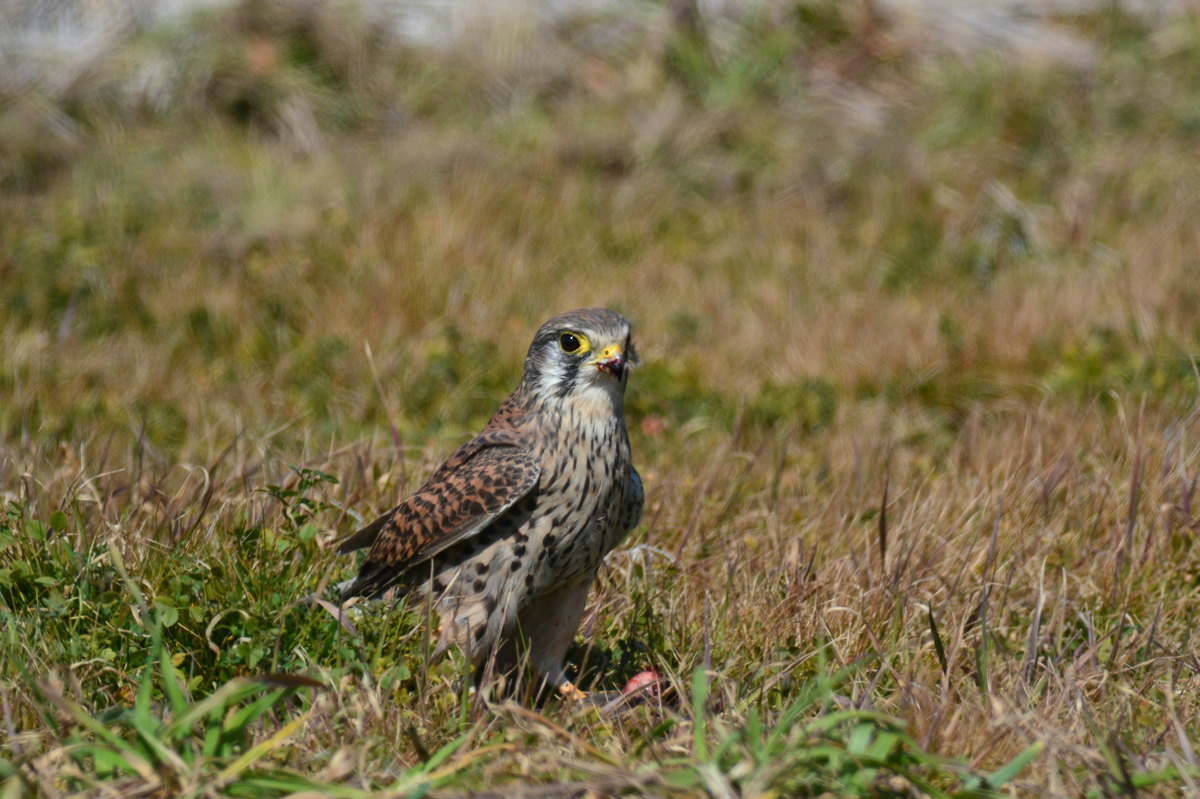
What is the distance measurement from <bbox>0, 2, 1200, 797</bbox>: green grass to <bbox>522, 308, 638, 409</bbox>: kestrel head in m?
0.66

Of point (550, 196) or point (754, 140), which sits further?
point (754, 140)

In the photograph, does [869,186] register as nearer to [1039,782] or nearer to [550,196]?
[550,196]

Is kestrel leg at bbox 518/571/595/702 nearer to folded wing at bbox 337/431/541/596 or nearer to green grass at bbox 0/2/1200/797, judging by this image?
green grass at bbox 0/2/1200/797

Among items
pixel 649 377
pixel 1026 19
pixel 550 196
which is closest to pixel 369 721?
pixel 649 377

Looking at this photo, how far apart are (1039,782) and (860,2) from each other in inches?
341

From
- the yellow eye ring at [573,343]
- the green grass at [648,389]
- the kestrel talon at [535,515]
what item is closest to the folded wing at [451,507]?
the kestrel talon at [535,515]

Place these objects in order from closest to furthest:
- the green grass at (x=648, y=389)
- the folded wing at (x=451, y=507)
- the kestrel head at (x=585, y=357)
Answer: the green grass at (x=648, y=389) < the folded wing at (x=451, y=507) < the kestrel head at (x=585, y=357)

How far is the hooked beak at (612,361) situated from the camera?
3.55 metres

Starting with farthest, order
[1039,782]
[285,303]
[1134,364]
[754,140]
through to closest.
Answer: [754,140]
[285,303]
[1134,364]
[1039,782]

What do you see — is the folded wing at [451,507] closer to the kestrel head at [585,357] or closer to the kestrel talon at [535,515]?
the kestrel talon at [535,515]

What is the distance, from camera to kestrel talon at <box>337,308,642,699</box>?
3461 millimetres

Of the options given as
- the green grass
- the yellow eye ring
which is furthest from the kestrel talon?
the green grass

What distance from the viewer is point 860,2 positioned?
33.7 feet

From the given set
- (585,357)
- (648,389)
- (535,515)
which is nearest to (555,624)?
(535,515)
